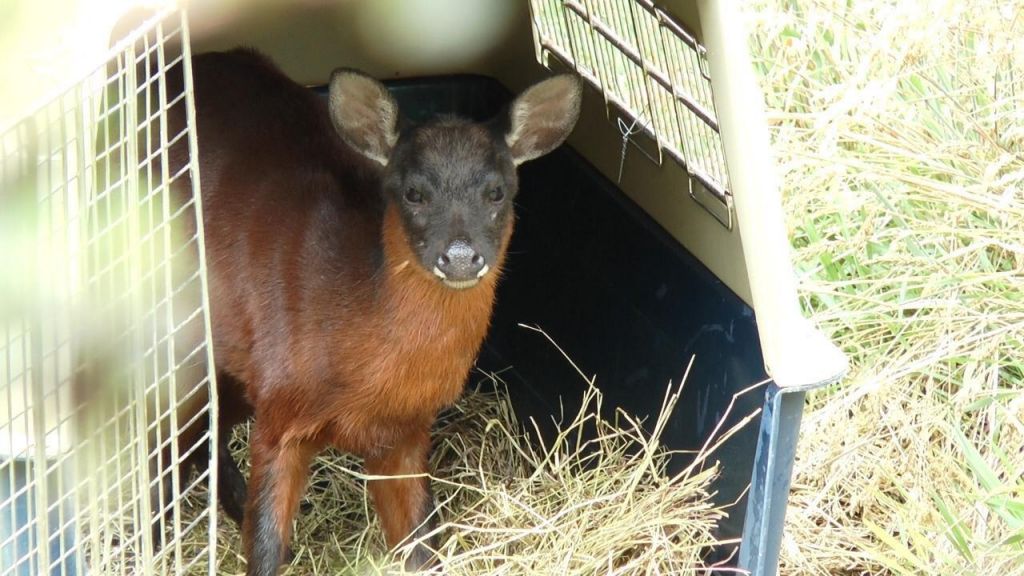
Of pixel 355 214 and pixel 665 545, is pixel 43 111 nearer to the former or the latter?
pixel 355 214

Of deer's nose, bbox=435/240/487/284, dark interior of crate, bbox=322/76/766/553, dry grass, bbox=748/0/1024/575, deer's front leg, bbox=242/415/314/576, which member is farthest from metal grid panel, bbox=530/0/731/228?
deer's front leg, bbox=242/415/314/576

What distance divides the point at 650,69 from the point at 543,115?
338mm

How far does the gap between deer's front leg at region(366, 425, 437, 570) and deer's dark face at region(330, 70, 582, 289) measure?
62 cm

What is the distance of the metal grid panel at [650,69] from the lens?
10.7 feet

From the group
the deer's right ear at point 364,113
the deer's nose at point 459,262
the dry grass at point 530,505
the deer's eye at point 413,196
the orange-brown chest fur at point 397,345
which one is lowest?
the dry grass at point 530,505

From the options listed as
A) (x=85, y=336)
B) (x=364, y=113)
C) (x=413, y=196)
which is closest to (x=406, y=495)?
(x=413, y=196)

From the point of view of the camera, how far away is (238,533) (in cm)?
389

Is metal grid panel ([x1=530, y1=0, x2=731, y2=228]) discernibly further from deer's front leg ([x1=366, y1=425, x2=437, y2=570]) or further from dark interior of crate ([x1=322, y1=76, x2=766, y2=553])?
deer's front leg ([x1=366, y1=425, x2=437, y2=570])

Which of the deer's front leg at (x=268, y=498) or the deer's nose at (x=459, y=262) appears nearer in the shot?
the deer's nose at (x=459, y=262)

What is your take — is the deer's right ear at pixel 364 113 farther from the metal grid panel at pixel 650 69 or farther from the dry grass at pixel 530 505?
the dry grass at pixel 530 505

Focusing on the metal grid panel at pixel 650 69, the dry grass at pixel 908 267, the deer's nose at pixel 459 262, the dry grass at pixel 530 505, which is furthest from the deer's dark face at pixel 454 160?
the dry grass at pixel 908 267

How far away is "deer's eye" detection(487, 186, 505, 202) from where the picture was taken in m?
3.20

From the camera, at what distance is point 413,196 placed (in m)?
3.17

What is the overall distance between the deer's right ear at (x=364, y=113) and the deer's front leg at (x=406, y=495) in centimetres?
78
